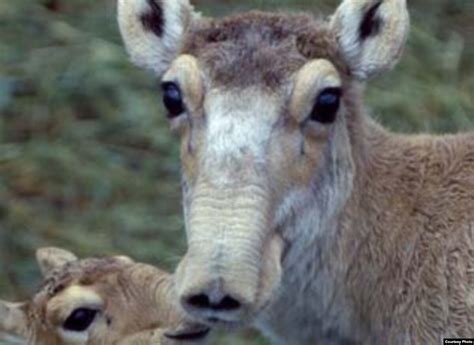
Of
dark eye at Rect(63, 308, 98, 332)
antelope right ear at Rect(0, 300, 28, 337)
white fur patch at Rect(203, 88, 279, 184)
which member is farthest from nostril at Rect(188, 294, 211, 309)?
antelope right ear at Rect(0, 300, 28, 337)

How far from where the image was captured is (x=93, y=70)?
11.1 m

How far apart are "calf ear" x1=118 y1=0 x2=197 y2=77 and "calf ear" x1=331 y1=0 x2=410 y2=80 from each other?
1.76ft

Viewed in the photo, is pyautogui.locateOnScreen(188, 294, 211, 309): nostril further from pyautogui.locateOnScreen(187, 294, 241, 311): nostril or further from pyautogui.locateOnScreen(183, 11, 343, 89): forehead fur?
pyautogui.locateOnScreen(183, 11, 343, 89): forehead fur

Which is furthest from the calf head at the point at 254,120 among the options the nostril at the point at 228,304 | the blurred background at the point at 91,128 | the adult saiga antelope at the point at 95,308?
the blurred background at the point at 91,128

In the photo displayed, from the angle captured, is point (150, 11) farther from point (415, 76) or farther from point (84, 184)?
point (415, 76)

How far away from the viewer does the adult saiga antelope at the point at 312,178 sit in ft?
24.5

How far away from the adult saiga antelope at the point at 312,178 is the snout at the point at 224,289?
0.03 feet

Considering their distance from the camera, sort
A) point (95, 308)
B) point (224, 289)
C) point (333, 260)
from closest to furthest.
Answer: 1. point (224, 289)
2. point (333, 260)
3. point (95, 308)

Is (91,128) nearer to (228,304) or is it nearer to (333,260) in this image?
(333,260)

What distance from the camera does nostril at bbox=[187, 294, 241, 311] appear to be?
23.6ft

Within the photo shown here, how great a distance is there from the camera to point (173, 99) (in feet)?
25.6

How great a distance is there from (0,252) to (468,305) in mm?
3309

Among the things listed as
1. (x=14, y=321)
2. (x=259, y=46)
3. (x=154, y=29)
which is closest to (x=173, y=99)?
(x=259, y=46)

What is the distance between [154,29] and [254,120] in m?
0.79
